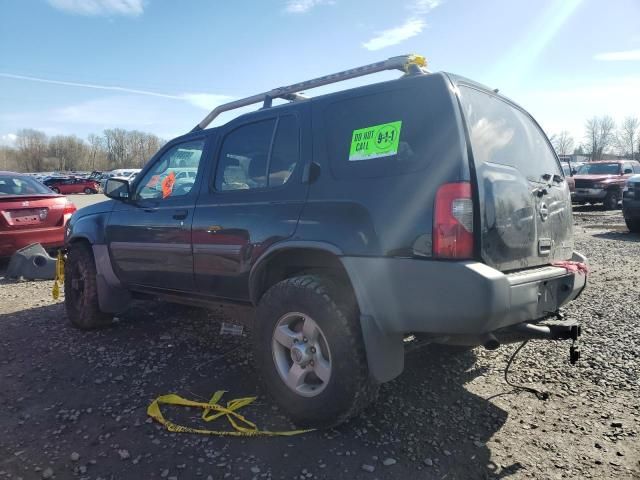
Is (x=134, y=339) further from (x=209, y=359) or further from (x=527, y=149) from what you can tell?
(x=527, y=149)

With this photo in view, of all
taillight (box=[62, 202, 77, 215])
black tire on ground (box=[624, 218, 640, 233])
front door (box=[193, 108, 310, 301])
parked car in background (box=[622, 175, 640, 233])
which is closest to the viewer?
front door (box=[193, 108, 310, 301])

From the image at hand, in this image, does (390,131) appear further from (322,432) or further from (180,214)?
(180,214)

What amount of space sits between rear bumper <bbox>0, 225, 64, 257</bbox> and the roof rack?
4.81 meters

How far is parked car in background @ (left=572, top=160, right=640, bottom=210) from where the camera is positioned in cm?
1719

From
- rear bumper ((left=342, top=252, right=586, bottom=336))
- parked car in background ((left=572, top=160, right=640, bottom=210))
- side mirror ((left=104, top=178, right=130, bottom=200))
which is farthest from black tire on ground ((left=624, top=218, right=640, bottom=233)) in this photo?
side mirror ((left=104, top=178, right=130, bottom=200))

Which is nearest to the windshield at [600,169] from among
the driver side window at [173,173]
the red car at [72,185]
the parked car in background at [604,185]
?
the parked car in background at [604,185]

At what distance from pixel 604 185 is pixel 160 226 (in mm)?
17559

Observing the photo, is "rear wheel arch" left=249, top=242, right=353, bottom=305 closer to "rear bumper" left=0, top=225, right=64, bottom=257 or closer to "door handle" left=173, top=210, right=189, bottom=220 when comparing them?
"door handle" left=173, top=210, right=189, bottom=220

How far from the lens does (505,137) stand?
2.96 meters

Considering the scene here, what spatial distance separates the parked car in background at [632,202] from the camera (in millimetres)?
10469

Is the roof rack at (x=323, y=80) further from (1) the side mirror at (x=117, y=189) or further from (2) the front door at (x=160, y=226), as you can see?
(1) the side mirror at (x=117, y=189)

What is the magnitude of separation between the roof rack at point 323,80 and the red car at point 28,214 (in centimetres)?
478

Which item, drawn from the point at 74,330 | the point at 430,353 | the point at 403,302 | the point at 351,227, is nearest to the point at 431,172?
the point at 351,227

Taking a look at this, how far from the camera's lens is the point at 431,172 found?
2.47 meters
